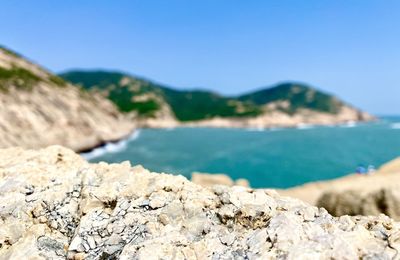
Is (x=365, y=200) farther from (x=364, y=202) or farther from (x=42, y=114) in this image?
(x=42, y=114)

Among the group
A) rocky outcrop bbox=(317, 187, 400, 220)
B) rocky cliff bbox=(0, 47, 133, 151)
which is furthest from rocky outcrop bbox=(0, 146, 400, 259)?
rocky cliff bbox=(0, 47, 133, 151)

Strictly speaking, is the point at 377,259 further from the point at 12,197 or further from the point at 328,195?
the point at 328,195

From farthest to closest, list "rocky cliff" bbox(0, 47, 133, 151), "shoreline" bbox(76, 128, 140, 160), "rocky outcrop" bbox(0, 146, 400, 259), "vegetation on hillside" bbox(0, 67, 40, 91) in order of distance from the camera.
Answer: "vegetation on hillside" bbox(0, 67, 40, 91) < "shoreline" bbox(76, 128, 140, 160) < "rocky cliff" bbox(0, 47, 133, 151) < "rocky outcrop" bbox(0, 146, 400, 259)

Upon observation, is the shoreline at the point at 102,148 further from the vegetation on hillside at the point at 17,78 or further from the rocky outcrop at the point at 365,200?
the rocky outcrop at the point at 365,200

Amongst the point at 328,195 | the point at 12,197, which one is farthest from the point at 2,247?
the point at 328,195

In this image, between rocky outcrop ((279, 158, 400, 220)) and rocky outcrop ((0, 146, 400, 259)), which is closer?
rocky outcrop ((0, 146, 400, 259))

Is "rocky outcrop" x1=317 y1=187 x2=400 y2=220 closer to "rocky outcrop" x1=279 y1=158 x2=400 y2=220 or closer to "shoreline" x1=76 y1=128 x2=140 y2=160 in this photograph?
"rocky outcrop" x1=279 y1=158 x2=400 y2=220
